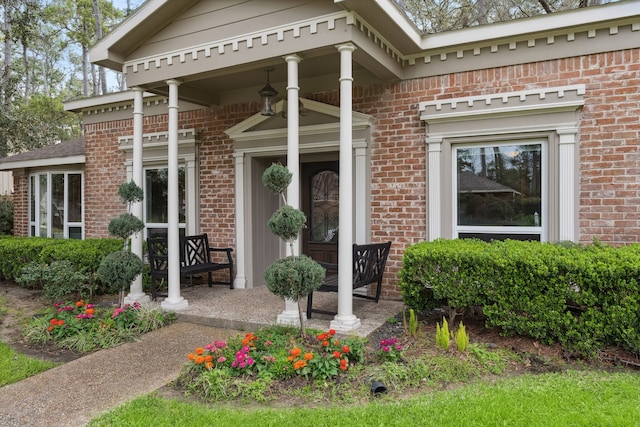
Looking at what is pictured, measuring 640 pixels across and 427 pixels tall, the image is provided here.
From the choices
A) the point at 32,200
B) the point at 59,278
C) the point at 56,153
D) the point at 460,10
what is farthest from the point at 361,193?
the point at 460,10

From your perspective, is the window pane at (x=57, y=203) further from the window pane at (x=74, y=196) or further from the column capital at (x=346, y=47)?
the column capital at (x=346, y=47)

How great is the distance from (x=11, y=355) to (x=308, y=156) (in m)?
4.47

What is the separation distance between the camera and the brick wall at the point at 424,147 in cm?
466

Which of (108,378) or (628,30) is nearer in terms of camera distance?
(108,378)

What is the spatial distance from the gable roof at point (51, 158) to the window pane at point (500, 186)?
737 cm

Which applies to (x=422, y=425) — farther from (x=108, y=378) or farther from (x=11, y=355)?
(x=11, y=355)

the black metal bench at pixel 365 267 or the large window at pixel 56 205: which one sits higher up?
the large window at pixel 56 205

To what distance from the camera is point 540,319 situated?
12.3 feet

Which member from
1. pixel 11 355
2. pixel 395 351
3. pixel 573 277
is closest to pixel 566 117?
pixel 573 277

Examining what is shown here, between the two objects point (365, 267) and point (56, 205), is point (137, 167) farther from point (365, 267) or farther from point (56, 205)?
point (56, 205)

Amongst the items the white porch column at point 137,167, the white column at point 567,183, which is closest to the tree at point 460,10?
the white column at point 567,183

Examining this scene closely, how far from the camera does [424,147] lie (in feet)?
18.1

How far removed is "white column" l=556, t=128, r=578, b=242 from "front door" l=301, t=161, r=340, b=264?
3.11m

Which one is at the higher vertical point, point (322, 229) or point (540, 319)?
point (322, 229)
